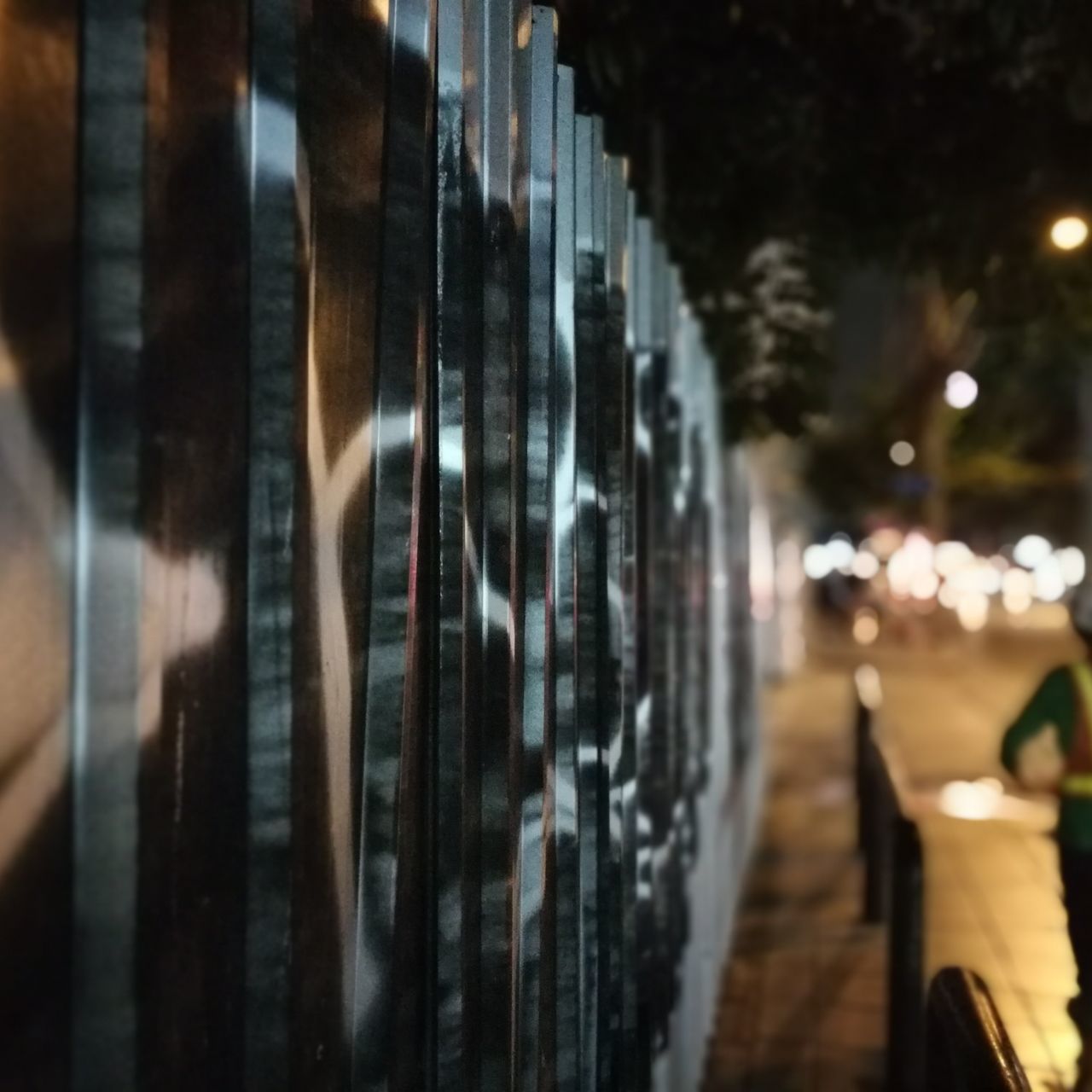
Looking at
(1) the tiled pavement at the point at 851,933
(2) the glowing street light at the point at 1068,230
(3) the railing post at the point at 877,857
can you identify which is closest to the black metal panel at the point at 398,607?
(1) the tiled pavement at the point at 851,933

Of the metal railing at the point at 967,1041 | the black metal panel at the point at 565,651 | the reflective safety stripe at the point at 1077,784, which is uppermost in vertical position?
the black metal panel at the point at 565,651

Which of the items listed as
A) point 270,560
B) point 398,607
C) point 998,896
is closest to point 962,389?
point 998,896

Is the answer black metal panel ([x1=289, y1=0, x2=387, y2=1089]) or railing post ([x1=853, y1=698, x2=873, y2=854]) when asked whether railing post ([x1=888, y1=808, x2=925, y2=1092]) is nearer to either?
railing post ([x1=853, y1=698, x2=873, y2=854])

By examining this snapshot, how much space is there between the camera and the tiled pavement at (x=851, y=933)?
5.48 metres

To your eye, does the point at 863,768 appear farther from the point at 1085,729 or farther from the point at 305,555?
the point at 305,555

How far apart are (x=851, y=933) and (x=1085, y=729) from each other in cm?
298

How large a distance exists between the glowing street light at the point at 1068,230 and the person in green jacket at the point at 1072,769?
3179 mm

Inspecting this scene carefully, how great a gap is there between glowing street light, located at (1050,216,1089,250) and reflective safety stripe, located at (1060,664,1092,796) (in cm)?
348

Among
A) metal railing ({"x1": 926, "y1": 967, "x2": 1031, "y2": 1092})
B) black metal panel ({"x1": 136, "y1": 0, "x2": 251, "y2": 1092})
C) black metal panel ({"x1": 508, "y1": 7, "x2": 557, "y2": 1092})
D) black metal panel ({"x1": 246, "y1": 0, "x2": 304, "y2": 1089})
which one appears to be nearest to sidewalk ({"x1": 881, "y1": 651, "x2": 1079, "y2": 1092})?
metal railing ({"x1": 926, "y1": 967, "x2": 1031, "y2": 1092})

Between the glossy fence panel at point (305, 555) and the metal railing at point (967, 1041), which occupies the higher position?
the glossy fence panel at point (305, 555)

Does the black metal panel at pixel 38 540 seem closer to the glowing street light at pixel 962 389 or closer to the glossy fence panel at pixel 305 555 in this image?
the glossy fence panel at pixel 305 555

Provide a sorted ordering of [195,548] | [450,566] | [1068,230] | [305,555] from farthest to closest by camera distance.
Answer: [1068,230] < [450,566] < [305,555] < [195,548]

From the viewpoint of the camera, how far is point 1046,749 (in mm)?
4801

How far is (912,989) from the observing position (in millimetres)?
4848
